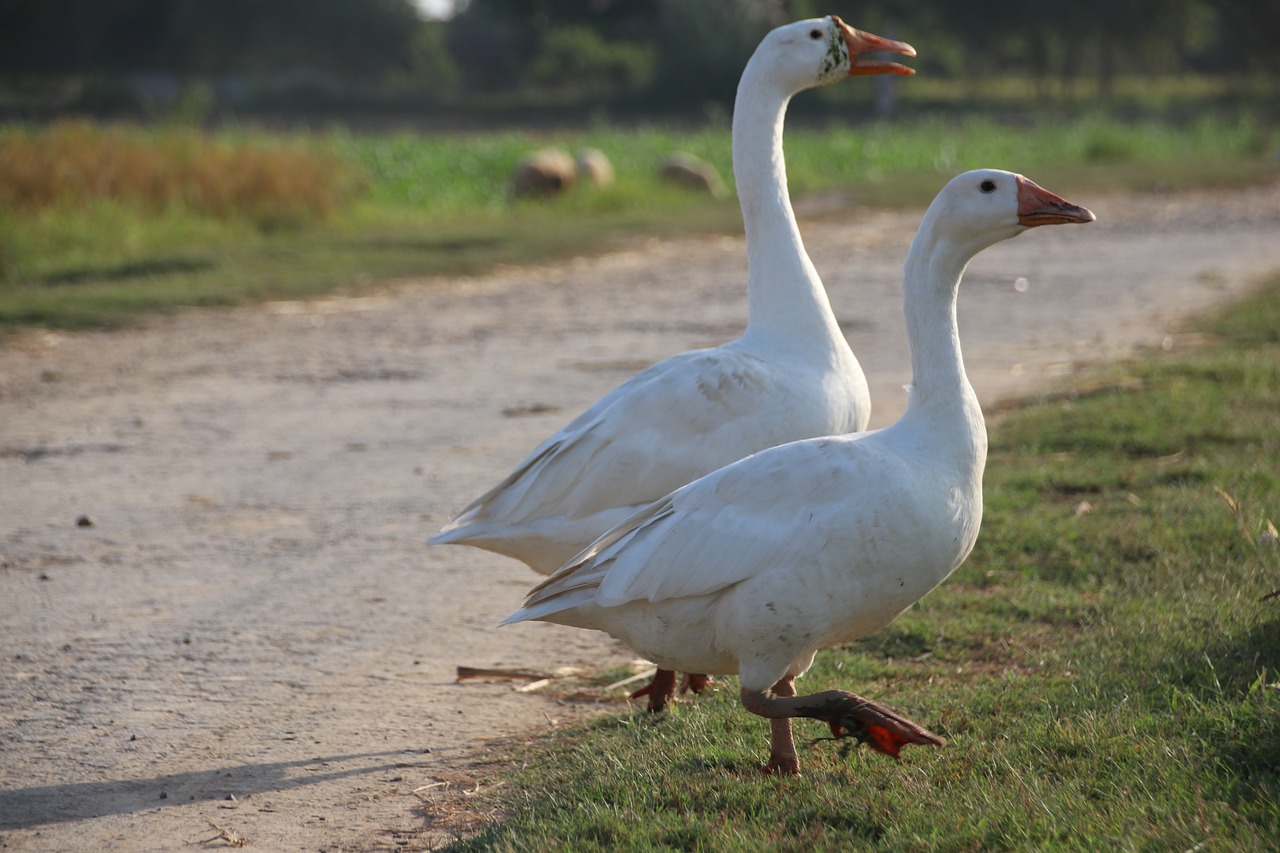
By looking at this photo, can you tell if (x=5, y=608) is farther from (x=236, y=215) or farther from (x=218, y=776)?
(x=236, y=215)

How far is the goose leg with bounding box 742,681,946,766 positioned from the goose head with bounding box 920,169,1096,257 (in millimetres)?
1176

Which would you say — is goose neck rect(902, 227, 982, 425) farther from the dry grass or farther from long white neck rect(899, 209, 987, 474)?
the dry grass

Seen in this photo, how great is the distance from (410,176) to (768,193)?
15415 mm

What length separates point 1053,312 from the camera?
992 centimetres

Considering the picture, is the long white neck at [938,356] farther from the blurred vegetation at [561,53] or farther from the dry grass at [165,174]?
the blurred vegetation at [561,53]

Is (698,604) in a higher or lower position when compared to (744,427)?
lower

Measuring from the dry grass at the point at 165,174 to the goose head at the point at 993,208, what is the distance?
11.3 m

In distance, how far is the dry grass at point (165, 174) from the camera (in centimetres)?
1295

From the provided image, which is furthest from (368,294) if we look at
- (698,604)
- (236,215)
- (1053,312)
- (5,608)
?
(698,604)

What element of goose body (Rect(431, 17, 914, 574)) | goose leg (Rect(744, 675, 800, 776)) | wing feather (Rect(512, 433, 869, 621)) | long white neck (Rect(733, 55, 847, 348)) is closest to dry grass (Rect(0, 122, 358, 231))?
long white neck (Rect(733, 55, 847, 348))

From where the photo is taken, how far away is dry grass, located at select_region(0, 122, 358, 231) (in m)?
12.9

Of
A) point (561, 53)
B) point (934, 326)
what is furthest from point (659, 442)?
point (561, 53)

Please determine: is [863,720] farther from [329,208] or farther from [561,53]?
[561,53]

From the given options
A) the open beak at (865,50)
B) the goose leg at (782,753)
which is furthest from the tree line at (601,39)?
the goose leg at (782,753)
